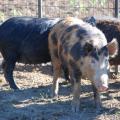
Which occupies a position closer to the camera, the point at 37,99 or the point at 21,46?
the point at 37,99

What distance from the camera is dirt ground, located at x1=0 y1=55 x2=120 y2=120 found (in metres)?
6.66

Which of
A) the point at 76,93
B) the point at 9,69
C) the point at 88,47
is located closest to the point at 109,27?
the point at 9,69

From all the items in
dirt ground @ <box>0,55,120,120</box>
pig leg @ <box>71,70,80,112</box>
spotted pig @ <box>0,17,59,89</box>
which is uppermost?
spotted pig @ <box>0,17,59,89</box>

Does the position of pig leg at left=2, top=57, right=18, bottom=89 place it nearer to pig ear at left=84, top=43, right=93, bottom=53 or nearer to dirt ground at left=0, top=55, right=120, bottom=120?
dirt ground at left=0, top=55, right=120, bottom=120

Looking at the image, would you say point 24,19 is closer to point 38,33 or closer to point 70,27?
point 38,33

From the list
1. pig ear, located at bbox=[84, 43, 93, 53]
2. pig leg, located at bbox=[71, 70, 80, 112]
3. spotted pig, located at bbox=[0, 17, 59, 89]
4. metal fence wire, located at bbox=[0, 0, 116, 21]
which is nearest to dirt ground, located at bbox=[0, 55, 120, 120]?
pig leg, located at bbox=[71, 70, 80, 112]

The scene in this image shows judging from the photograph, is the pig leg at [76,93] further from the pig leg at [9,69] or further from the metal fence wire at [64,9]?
the metal fence wire at [64,9]

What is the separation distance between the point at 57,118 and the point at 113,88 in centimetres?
212

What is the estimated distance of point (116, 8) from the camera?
10.8 m

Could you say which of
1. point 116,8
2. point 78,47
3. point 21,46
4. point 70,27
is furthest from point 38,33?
point 116,8

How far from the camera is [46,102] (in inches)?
290

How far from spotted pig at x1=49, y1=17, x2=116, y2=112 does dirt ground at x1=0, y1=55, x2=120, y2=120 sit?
198mm

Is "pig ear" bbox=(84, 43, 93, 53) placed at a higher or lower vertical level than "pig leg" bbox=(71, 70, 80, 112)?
higher

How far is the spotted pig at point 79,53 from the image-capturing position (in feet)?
20.6
